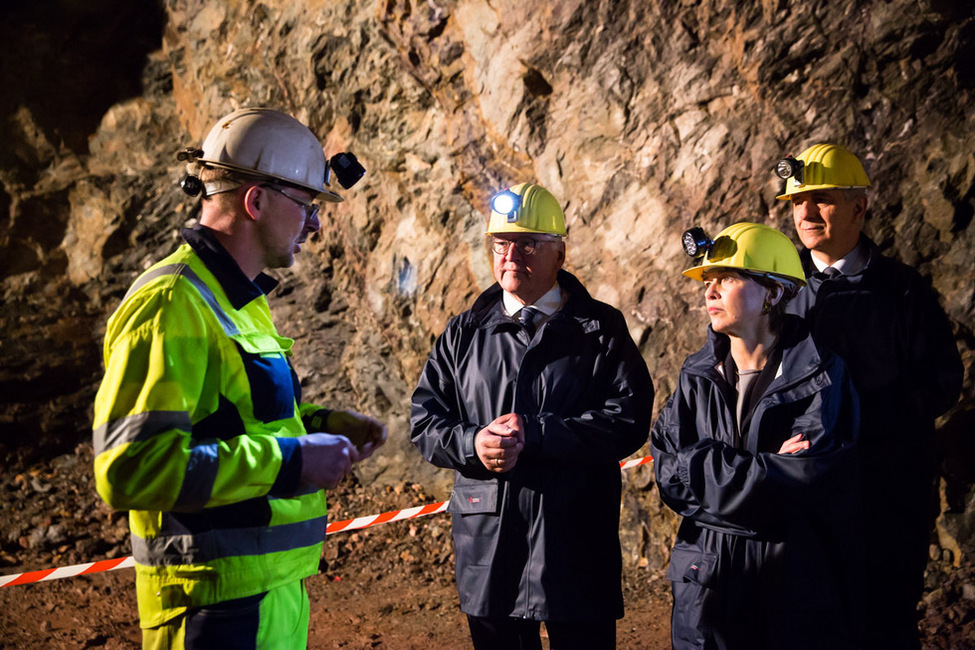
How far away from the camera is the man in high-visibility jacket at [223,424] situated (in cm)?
173

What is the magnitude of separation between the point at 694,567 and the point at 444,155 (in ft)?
15.0

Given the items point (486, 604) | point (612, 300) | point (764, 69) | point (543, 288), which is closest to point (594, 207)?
point (612, 300)

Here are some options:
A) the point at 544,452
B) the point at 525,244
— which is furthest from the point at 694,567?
the point at 525,244

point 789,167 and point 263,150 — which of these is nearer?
point 263,150

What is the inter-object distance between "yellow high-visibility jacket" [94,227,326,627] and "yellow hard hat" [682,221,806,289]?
5.59ft

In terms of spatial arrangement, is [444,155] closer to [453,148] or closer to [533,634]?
[453,148]

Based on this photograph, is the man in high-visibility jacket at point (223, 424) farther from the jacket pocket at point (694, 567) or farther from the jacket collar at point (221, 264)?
the jacket pocket at point (694, 567)

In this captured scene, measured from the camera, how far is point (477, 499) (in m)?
3.07

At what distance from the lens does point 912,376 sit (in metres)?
3.42

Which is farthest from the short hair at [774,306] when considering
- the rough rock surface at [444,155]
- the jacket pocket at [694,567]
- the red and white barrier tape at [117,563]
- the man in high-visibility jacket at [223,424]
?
the red and white barrier tape at [117,563]

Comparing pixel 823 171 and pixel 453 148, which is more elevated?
pixel 453 148

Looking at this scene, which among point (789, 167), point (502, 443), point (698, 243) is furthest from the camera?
point (789, 167)

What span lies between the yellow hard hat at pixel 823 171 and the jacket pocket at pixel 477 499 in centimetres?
204

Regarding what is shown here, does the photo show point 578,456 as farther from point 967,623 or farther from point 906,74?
point 906,74
